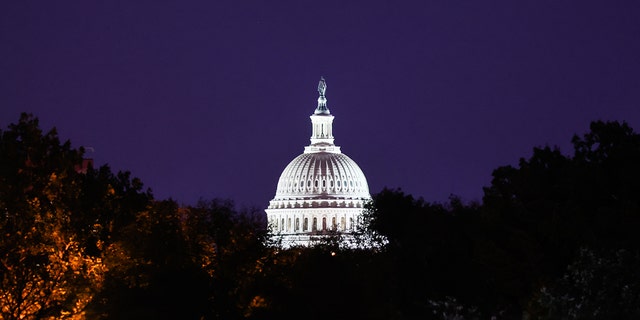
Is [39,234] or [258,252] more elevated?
[258,252]

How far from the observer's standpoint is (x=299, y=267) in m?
61.1

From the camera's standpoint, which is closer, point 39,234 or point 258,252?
point 39,234

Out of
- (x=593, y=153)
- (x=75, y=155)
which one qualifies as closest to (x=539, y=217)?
(x=593, y=153)

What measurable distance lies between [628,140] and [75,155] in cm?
2395

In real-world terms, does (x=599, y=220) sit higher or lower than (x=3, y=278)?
higher

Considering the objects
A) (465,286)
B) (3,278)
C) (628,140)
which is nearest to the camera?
(3,278)

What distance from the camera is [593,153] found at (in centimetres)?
6594

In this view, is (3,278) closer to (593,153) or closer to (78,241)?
(78,241)

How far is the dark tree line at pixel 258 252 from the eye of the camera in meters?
50.1

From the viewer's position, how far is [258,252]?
59.6m

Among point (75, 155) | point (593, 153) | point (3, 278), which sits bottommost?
point (3, 278)

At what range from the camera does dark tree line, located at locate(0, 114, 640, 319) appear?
50.1 meters

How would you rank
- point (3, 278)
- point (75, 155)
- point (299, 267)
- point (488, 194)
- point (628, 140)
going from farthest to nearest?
point (488, 194), point (628, 140), point (299, 267), point (75, 155), point (3, 278)

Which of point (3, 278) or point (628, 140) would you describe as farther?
point (628, 140)
